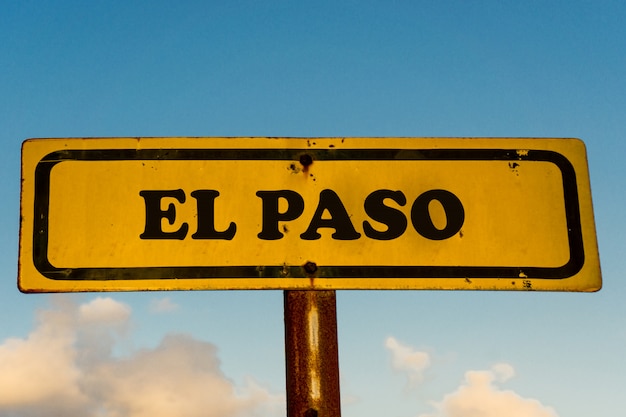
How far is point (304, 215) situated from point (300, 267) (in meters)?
0.17

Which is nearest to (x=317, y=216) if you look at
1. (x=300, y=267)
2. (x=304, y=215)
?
(x=304, y=215)

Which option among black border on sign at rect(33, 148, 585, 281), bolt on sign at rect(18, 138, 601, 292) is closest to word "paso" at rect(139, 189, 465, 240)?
bolt on sign at rect(18, 138, 601, 292)

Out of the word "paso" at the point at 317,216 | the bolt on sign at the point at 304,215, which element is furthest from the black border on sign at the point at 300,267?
the word "paso" at the point at 317,216

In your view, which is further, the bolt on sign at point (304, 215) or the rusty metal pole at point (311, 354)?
the bolt on sign at point (304, 215)

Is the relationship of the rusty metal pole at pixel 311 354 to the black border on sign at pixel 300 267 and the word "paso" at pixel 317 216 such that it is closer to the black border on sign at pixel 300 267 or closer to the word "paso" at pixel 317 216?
the black border on sign at pixel 300 267

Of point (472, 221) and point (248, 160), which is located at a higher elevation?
point (248, 160)

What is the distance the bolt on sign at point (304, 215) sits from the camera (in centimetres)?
198

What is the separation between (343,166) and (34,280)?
40.7 inches

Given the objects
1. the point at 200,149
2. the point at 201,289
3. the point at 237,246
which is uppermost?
the point at 200,149

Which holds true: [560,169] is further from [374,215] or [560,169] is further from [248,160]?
[248,160]

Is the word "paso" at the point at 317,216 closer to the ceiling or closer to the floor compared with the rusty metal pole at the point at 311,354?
closer to the ceiling

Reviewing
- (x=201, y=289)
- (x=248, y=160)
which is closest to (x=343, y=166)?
(x=248, y=160)

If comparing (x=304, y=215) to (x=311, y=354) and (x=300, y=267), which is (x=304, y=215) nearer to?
(x=300, y=267)

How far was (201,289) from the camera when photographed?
1947 millimetres
